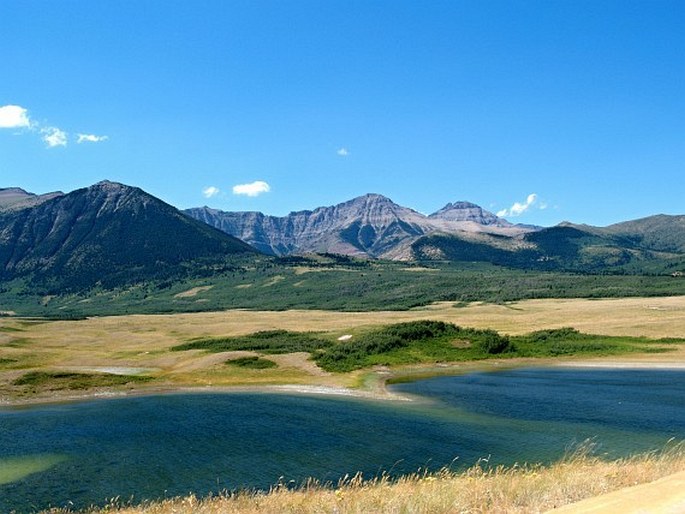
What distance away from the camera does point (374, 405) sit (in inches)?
2672

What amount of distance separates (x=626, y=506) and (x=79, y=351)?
411 ft

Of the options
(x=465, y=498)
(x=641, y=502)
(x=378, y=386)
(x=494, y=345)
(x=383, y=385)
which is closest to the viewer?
(x=641, y=502)

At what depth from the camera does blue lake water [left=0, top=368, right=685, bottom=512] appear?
40625 mm

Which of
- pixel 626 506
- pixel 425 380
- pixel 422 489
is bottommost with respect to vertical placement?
pixel 425 380

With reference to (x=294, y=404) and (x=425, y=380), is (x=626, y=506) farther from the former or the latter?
(x=425, y=380)

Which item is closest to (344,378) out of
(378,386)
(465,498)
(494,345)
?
(378,386)

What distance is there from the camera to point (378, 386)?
82.2 metres

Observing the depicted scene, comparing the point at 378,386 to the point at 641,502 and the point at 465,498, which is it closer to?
the point at 465,498

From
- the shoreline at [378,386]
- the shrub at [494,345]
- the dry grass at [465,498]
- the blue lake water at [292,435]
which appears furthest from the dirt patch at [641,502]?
the shrub at [494,345]

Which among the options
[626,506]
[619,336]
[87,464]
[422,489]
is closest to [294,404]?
[87,464]

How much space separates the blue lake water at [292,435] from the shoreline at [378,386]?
3.63 metres

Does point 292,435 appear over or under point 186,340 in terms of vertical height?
over

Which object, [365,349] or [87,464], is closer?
[87,464]

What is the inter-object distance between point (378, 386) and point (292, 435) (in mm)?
30866
